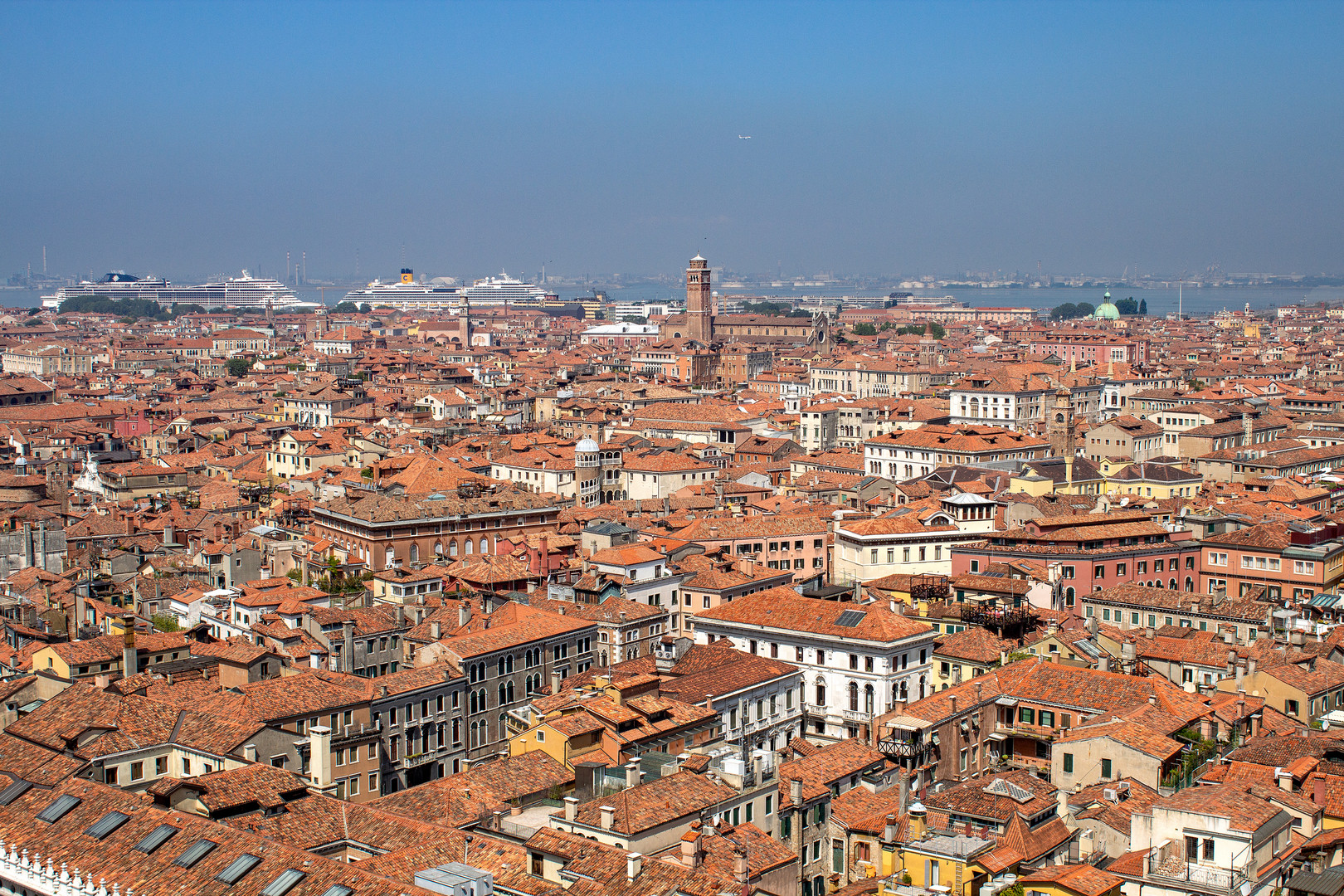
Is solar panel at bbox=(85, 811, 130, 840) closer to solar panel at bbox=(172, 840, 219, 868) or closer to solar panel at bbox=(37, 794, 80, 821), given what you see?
solar panel at bbox=(37, 794, 80, 821)

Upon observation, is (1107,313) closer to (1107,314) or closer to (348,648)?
(1107,314)

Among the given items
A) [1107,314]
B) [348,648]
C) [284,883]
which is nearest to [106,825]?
[284,883]

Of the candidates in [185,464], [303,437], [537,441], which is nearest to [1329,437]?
[537,441]

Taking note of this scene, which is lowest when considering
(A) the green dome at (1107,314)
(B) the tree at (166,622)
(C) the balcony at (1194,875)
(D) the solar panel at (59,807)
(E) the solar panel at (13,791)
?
(B) the tree at (166,622)

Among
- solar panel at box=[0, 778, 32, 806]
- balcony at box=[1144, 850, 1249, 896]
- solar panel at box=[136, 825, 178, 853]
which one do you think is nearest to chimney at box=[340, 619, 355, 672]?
solar panel at box=[0, 778, 32, 806]

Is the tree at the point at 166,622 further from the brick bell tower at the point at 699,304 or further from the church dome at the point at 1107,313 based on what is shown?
the church dome at the point at 1107,313

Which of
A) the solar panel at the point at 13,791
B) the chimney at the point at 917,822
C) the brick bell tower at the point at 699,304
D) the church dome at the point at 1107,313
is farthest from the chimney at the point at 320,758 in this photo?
the church dome at the point at 1107,313

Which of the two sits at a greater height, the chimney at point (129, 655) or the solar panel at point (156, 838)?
the solar panel at point (156, 838)
